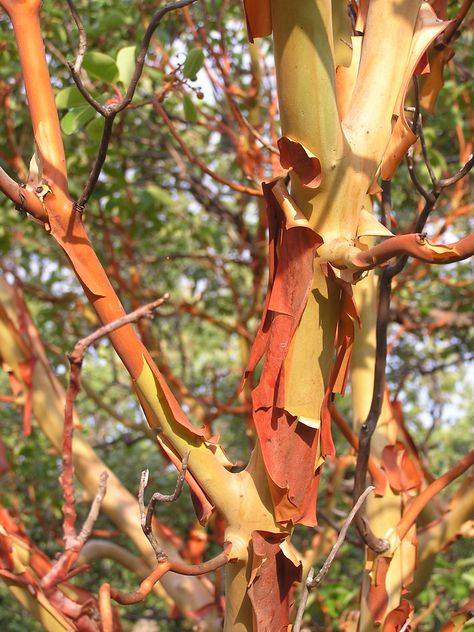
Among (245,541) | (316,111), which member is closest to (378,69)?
(316,111)

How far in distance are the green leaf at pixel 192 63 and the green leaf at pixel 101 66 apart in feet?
0.39

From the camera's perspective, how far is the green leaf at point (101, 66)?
1.21 m

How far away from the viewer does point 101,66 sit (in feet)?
4.01

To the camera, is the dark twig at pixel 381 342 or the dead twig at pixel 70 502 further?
the dark twig at pixel 381 342

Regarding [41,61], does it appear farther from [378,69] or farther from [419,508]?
[419,508]

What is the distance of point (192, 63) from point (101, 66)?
14 cm

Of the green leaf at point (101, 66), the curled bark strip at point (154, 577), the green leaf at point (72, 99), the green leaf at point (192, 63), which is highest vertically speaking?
the green leaf at point (101, 66)

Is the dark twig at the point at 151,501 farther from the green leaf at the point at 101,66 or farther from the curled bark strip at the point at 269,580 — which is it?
the green leaf at the point at 101,66

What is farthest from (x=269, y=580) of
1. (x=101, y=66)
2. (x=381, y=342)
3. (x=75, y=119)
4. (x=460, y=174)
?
(x=101, y=66)

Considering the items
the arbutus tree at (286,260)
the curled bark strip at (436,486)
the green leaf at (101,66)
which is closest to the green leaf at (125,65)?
the green leaf at (101,66)

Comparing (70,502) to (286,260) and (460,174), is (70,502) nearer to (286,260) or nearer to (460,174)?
(286,260)

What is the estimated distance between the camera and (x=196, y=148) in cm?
303

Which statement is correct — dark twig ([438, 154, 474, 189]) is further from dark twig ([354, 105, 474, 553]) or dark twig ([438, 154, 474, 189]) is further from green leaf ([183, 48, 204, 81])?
green leaf ([183, 48, 204, 81])

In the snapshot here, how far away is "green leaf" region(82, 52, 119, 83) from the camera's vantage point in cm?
121
